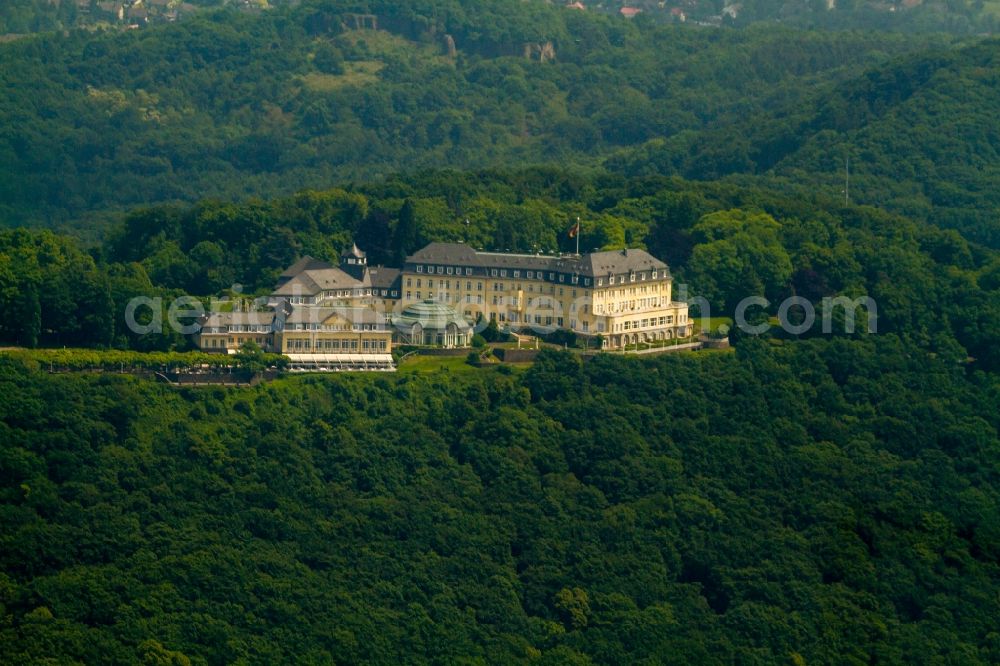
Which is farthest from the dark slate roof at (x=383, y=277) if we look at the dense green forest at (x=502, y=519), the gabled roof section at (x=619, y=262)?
the gabled roof section at (x=619, y=262)

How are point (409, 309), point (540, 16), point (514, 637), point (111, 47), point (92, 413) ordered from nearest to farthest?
point (514, 637) → point (92, 413) → point (409, 309) → point (111, 47) → point (540, 16)

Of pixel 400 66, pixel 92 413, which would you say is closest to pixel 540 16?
pixel 400 66

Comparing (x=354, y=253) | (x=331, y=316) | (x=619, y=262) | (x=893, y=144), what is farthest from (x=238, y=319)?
(x=893, y=144)

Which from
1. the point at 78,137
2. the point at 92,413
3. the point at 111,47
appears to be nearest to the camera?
the point at 92,413

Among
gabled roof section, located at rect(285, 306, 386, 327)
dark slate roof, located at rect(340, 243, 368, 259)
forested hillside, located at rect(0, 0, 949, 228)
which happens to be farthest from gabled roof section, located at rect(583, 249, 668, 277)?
forested hillside, located at rect(0, 0, 949, 228)

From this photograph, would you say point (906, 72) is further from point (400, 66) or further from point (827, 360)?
point (827, 360)

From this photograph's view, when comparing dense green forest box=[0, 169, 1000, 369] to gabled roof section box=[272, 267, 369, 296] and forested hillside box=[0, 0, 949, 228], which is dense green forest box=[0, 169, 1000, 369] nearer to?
gabled roof section box=[272, 267, 369, 296]
